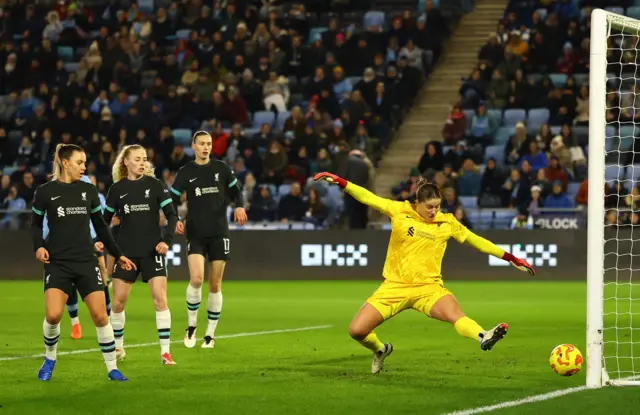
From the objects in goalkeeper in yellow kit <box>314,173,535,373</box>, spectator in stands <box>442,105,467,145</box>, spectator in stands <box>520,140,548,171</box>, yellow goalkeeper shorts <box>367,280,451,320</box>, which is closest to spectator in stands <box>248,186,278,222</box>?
spectator in stands <box>442,105,467,145</box>

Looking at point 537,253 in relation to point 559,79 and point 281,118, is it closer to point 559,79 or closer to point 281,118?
point 559,79

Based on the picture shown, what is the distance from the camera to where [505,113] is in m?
26.0

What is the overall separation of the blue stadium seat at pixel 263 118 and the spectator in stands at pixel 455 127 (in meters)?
3.89

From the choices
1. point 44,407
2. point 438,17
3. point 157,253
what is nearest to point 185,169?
point 157,253

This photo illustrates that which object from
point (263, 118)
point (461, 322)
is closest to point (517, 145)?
point (263, 118)

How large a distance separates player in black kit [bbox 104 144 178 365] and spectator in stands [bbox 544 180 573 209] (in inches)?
504

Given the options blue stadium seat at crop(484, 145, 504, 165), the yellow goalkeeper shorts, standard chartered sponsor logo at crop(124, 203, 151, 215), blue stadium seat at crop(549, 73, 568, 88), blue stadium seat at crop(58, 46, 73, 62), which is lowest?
the yellow goalkeeper shorts

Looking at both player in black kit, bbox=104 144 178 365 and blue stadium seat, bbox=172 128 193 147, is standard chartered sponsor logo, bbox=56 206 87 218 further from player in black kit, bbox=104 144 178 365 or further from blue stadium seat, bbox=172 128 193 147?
blue stadium seat, bbox=172 128 193 147

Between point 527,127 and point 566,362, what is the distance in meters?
15.9

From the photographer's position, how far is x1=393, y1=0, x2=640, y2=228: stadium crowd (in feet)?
75.6

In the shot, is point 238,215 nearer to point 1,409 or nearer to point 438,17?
point 1,409

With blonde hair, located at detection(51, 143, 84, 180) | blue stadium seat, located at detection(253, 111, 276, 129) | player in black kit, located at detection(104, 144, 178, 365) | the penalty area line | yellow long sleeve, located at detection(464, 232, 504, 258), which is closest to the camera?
the penalty area line

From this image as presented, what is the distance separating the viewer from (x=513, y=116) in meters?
25.9

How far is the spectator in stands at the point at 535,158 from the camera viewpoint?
23.8m
